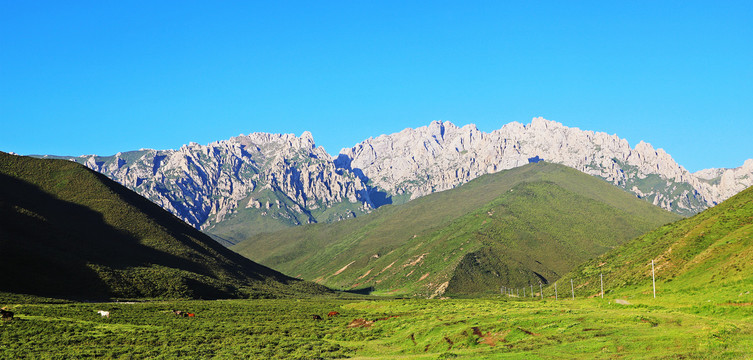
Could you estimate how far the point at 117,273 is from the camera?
18738 centimetres

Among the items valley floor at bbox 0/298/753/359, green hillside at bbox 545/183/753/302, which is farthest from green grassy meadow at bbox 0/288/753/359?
green hillside at bbox 545/183/753/302

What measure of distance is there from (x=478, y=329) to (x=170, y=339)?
135 ft

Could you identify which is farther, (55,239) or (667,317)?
(55,239)

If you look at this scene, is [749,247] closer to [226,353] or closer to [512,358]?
[512,358]

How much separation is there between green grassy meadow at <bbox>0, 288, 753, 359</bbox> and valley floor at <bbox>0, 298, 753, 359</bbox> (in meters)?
0.12

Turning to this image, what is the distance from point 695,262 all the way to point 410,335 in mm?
79479

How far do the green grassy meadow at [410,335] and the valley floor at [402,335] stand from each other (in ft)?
0.40

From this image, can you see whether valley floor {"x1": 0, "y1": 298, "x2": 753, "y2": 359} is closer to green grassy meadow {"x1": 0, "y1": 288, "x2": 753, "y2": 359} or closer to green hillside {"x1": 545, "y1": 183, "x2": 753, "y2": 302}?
green grassy meadow {"x1": 0, "y1": 288, "x2": 753, "y2": 359}

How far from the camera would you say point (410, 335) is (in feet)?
262

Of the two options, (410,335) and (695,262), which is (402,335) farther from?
(695,262)

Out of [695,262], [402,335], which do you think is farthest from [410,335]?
[695,262]

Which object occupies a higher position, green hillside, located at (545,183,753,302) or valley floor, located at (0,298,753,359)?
green hillside, located at (545,183,753,302)

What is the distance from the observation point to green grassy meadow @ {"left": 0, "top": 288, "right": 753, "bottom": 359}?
52.4 metres

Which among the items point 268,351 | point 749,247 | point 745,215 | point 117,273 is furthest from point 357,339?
point 117,273
